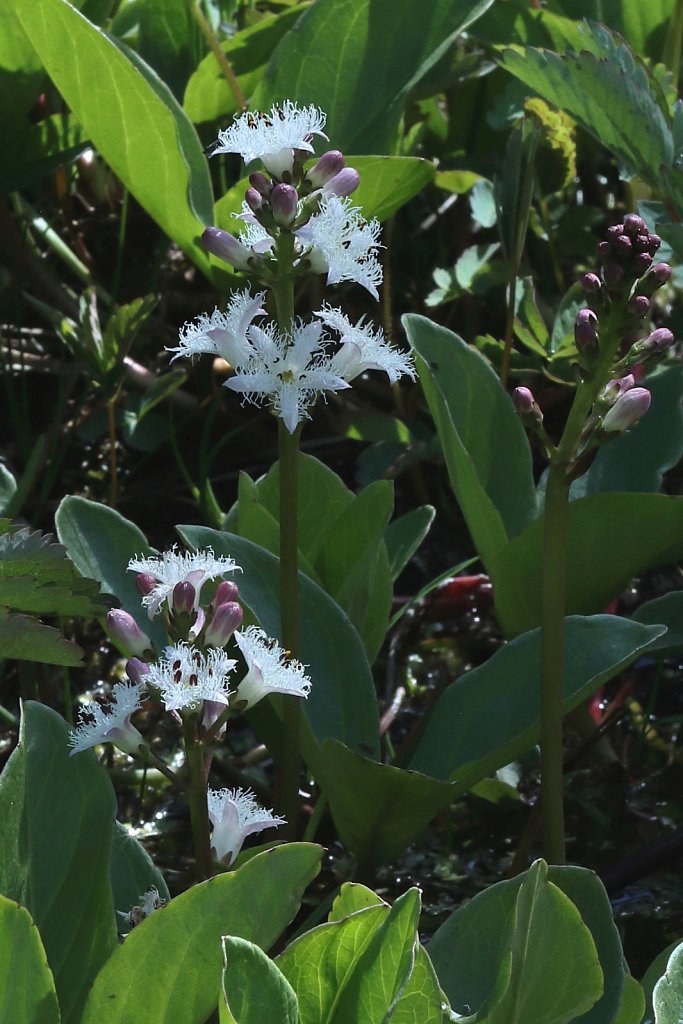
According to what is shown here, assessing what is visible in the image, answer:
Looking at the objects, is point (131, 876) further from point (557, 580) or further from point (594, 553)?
point (594, 553)

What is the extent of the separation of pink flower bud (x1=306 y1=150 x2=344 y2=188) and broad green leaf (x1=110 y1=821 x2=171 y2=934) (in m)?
0.53

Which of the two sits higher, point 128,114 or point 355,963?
point 128,114

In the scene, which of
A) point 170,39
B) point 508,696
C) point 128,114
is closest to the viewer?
point 508,696

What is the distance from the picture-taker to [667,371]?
1.34m

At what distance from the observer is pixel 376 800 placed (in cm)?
102

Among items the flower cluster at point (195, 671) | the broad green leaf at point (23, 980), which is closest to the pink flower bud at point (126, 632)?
the flower cluster at point (195, 671)

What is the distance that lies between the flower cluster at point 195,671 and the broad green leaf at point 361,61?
0.85 meters

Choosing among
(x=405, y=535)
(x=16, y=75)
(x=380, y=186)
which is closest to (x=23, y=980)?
(x=405, y=535)

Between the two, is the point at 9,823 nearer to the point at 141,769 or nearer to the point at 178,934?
the point at 178,934

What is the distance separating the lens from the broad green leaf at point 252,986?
686mm

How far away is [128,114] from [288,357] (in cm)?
65

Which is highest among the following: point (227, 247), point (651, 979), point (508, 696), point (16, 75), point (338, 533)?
point (16, 75)

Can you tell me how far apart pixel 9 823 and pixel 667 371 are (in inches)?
33.1

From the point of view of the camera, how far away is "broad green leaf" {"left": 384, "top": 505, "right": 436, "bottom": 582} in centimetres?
128
